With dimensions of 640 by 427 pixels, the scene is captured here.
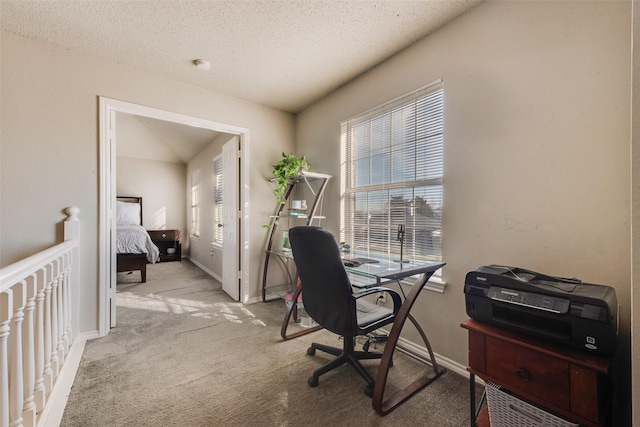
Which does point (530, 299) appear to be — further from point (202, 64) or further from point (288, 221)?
point (202, 64)

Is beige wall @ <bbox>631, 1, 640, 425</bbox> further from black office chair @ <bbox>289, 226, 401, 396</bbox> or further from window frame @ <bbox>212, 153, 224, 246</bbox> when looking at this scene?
window frame @ <bbox>212, 153, 224, 246</bbox>

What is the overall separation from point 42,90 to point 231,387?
283cm

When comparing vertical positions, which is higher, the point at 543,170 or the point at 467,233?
the point at 543,170

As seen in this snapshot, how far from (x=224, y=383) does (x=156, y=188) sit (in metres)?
6.03

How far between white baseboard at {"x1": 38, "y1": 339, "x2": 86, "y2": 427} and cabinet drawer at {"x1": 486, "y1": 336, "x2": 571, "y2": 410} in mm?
2236

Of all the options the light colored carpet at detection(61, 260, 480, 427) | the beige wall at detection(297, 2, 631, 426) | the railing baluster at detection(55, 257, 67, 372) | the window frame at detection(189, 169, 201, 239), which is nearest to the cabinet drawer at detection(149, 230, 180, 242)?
the window frame at detection(189, 169, 201, 239)

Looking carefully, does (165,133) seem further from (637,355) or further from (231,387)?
(637,355)

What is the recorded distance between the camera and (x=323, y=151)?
319cm

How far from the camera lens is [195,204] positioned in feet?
20.3

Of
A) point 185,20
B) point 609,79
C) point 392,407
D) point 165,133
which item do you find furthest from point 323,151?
point 165,133

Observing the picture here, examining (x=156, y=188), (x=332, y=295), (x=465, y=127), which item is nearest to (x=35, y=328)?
(x=332, y=295)

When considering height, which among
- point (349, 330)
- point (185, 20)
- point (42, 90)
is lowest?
point (349, 330)

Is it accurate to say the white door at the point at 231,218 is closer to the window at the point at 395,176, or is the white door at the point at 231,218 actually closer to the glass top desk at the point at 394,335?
the window at the point at 395,176

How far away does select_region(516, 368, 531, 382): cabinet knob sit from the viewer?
3.66 ft
